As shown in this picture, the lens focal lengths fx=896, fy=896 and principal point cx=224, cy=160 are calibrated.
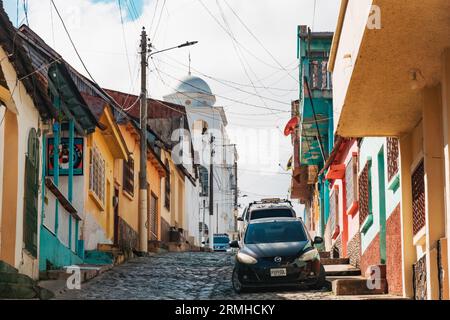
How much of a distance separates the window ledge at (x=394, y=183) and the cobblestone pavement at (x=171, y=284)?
208 cm

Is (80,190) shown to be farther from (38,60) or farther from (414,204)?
(414,204)

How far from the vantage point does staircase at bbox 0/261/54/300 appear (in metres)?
12.2

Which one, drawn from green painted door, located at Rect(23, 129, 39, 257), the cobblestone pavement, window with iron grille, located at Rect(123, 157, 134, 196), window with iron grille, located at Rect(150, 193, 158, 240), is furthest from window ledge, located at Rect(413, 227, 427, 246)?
window with iron grille, located at Rect(150, 193, 158, 240)

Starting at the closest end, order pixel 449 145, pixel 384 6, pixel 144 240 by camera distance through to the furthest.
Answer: pixel 384 6
pixel 449 145
pixel 144 240

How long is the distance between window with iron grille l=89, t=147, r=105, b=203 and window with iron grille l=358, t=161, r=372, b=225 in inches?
262

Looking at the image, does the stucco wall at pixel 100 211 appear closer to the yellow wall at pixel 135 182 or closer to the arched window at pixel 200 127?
the yellow wall at pixel 135 182

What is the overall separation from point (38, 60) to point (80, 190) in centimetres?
366

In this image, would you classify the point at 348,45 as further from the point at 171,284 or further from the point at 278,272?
the point at 171,284

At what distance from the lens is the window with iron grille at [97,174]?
72.3ft

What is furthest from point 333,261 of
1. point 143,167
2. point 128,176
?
point 128,176

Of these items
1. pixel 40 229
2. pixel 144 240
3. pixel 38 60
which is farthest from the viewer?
pixel 144 240

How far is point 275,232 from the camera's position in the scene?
18469 mm

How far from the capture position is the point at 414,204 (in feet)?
45.1
